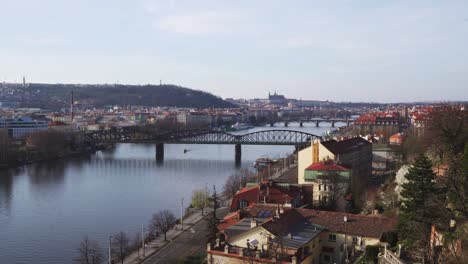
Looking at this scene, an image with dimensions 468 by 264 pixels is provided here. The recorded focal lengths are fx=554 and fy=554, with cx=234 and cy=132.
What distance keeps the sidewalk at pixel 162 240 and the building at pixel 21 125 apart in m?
21.0

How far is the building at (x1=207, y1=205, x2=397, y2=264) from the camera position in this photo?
604cm

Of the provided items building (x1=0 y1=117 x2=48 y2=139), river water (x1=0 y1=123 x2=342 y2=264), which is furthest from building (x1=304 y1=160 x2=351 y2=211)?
building (x1=0 y1=117 x2=48 y2=139)

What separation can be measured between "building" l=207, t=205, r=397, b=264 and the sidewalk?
5.25 feet

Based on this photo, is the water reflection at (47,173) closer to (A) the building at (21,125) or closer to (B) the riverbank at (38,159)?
(B) the riverbank at (38,159)

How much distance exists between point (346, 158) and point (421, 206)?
24.9 feet

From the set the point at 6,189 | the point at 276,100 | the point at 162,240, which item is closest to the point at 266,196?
the point at 162,240

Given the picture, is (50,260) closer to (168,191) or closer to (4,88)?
(168,191)

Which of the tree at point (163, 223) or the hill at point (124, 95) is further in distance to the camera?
the hill at point (124, 95)

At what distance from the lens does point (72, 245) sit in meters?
9.41

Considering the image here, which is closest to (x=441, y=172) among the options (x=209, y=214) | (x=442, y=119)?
(x=442, y=119)

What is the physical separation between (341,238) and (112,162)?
16.2m

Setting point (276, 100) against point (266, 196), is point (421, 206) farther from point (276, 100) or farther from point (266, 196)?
point (276, 100)

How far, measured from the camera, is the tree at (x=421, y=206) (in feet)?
17.3

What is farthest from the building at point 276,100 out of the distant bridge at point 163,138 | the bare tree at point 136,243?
the bare tree at point 136,243
